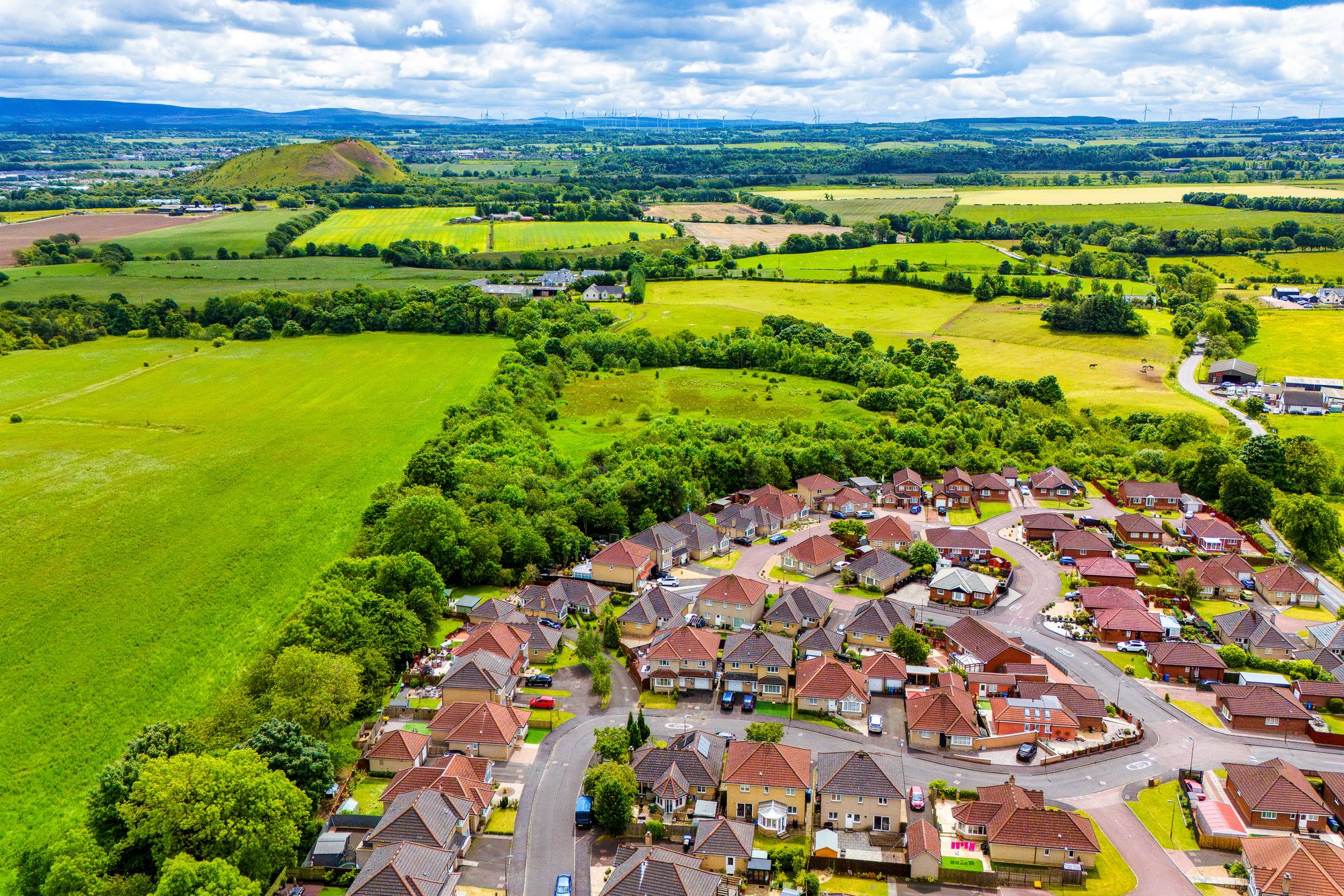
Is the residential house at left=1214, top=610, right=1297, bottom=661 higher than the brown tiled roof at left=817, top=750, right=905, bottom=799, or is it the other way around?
the brown tiled roof at left=817, top=750, right=905, bottom=799

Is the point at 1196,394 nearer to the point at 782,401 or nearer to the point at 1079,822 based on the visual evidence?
the point at 782,401

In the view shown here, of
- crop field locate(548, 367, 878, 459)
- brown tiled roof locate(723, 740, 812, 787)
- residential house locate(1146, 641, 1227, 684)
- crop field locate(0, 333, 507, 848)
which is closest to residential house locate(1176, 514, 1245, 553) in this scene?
residential house locate(1146, 641, 1227, 684)

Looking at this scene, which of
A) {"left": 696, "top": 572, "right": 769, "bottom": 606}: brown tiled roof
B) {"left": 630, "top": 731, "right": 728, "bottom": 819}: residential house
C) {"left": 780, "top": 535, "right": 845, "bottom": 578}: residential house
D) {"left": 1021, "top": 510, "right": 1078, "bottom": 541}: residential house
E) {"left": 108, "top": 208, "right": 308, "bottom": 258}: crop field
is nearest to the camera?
{"left": 630, "top": 731, "right": 728, "bottom": 819}: residential house

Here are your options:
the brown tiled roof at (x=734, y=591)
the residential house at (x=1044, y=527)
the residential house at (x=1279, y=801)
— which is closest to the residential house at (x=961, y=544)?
the residential house at (x=1044, y=527)

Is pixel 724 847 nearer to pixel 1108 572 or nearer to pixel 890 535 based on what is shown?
pixel 890 535

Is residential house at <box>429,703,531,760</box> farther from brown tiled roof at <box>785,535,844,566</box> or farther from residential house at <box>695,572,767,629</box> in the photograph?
brown tiled roof at <box>785,535,844,566</box>

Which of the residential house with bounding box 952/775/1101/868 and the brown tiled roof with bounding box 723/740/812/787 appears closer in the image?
the residential house with bounding box 952/775/1101/868

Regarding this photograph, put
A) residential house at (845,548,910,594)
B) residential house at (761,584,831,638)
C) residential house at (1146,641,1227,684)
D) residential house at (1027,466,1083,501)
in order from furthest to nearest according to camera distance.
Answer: residential house at (1027,466,1083,501)
residential house at (845,548,910,594)
residential house at (761,584,831,638)
residential house at (1146,641,1227,684)
